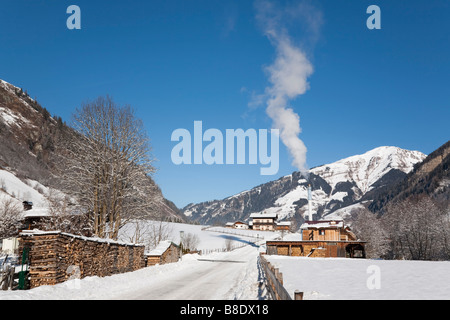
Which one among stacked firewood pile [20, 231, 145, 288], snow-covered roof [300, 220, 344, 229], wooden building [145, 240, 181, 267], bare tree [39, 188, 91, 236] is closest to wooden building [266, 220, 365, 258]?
snow-covered roof [300, 220, 344, 229]

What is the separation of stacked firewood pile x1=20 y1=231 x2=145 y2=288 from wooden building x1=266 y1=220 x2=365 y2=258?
→ 4045 centimetres

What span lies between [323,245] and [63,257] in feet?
168

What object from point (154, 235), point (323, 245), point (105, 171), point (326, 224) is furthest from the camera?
point (326, 224)

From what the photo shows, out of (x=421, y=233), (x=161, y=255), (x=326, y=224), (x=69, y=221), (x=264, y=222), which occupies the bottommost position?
(x=161, y=255)

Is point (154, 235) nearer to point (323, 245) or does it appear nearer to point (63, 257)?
point (323, 245)

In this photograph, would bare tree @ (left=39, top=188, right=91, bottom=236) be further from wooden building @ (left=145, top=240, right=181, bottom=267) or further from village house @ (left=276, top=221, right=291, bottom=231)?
village house @ (left=276, top=221, right=291, bottom=231)

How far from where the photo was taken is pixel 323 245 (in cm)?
5797

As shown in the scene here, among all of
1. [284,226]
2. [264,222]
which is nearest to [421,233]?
[284,226]

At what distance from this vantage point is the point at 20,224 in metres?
42.2

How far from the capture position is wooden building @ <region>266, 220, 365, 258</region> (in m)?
56.2

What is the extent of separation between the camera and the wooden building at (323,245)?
56.2m

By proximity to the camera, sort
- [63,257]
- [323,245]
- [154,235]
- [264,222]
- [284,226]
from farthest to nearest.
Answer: [264,222] < [284,226] < [154,235] < [323,245] < [63,257]
